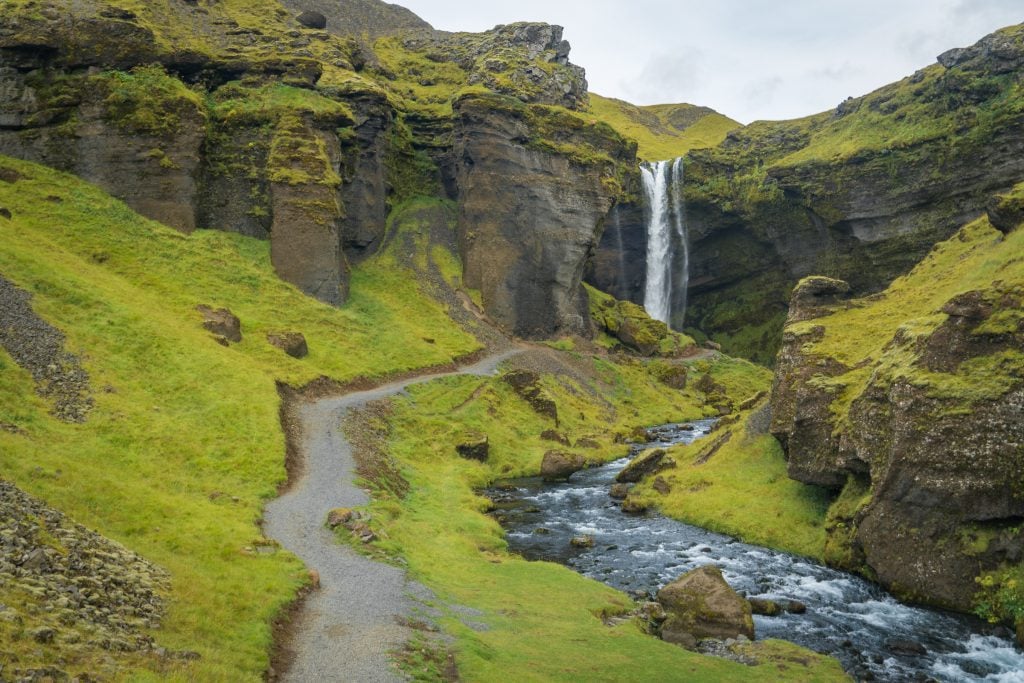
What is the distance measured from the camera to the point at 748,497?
40406mm

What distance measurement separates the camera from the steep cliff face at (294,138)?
69500 mm

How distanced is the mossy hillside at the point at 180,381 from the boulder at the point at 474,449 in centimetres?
1336

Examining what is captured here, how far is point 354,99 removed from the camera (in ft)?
301

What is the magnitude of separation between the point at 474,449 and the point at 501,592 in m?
28.0

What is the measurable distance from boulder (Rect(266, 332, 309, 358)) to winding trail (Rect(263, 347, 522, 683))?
15.6 m

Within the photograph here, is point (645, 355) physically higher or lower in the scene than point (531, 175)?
lower

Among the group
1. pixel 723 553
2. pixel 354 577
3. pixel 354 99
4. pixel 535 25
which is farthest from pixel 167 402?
pixel 535 25

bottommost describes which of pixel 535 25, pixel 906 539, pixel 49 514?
pixel 49 514

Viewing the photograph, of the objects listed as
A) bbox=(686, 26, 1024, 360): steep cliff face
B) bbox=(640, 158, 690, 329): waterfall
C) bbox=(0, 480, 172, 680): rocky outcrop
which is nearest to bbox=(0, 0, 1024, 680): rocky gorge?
bbox=(0, 480, 172, 680): rocky outcrop

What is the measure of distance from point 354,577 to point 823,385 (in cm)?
2726

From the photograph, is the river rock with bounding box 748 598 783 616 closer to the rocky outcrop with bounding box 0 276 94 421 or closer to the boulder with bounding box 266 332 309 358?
the rocky outcrop with bounding box 0 276 94 421

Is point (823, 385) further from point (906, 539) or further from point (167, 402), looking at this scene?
point (167, 402)

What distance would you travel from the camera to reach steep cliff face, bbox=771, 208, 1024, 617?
26625 millimetres

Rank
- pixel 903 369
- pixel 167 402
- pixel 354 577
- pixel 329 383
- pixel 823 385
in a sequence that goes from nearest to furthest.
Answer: pixel 354 577
pixel 903 369
pixel 823 385
pixel 167 402
pixel 329 383
